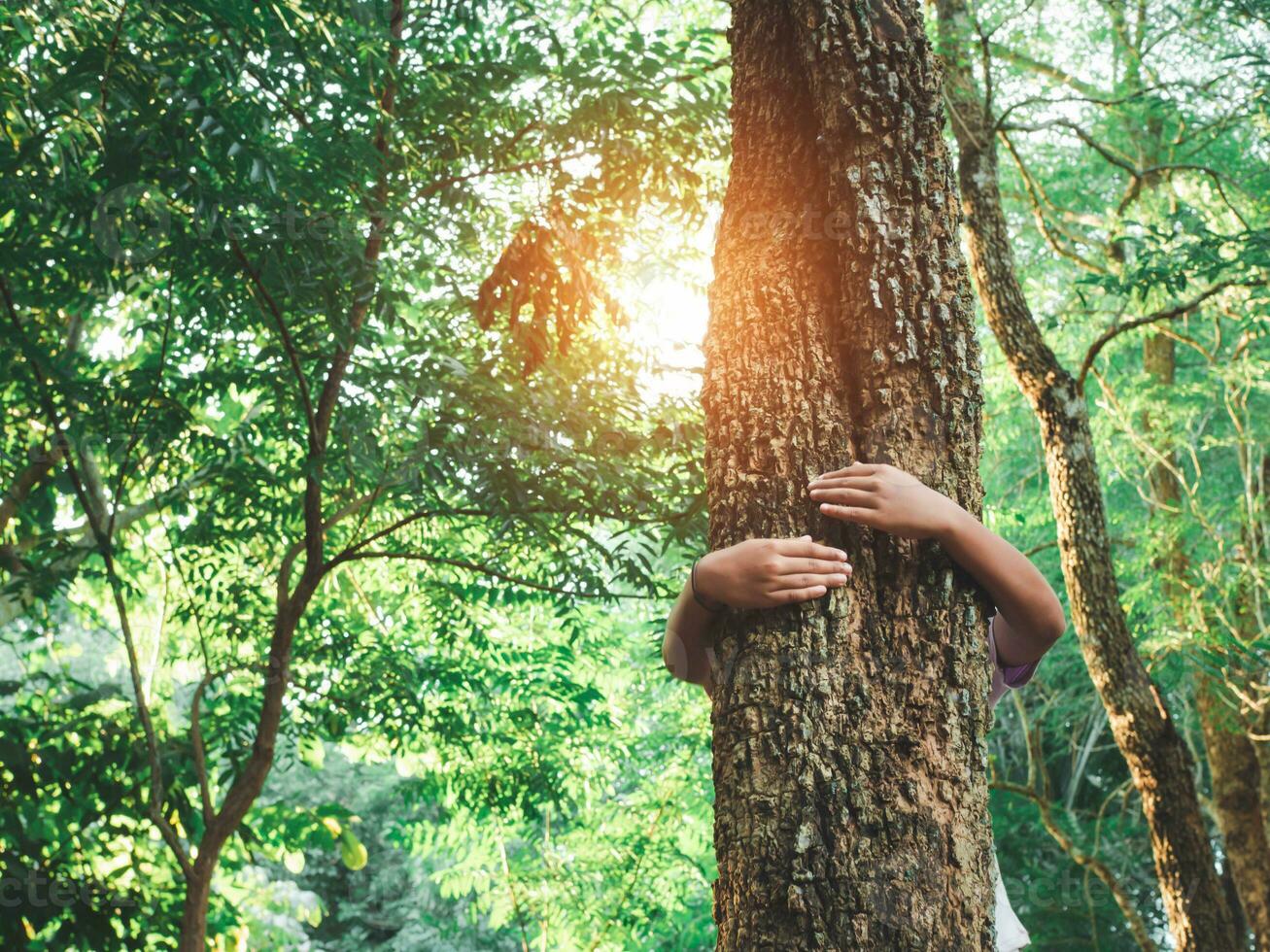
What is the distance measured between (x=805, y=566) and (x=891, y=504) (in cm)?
14

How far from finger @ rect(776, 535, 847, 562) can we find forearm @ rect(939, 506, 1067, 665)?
0.14m

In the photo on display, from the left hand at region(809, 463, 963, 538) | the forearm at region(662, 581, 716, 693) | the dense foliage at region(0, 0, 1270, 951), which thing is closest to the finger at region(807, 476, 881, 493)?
the left hand at region(809, 463, 963, 538)

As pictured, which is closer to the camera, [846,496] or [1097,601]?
[846,496]

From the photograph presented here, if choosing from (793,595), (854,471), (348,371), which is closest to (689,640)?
(793,595)

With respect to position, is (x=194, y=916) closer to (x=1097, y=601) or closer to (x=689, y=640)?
(x=689, y=640)

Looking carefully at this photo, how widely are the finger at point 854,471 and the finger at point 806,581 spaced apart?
0.14m

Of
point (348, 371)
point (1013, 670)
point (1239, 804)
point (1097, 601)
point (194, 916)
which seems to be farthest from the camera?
point (1239, 804)

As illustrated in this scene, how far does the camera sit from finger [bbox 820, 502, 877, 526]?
1290 millimetres

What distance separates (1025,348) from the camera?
469 cm

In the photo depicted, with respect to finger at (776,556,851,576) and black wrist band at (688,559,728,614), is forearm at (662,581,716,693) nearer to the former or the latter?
black wrist band at (688,559,728,614)

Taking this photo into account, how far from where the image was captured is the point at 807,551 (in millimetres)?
1309

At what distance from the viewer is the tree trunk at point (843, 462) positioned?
3.94 ft

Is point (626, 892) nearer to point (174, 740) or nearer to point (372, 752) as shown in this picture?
point (372, 752)

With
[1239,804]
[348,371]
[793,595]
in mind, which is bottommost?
[1239,804]
